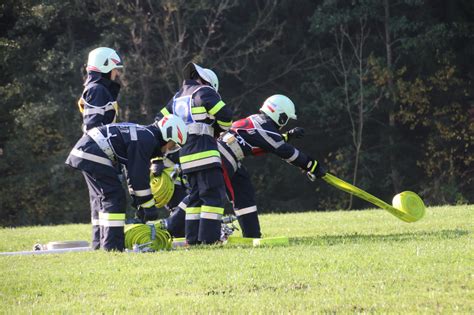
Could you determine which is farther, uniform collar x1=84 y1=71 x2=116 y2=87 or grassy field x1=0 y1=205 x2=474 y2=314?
uniform collar x1=84 y1=71 x2=116 y2=87

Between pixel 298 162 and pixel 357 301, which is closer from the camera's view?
pixel 357 301

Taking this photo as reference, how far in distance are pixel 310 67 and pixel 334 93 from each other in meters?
1.45

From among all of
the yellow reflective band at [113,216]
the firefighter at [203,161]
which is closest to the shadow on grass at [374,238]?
the firefighter at [203,161]

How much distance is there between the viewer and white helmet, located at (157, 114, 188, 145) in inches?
464

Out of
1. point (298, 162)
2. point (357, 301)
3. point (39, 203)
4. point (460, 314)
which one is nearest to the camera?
point (460, 314)

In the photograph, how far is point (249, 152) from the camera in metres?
13.0

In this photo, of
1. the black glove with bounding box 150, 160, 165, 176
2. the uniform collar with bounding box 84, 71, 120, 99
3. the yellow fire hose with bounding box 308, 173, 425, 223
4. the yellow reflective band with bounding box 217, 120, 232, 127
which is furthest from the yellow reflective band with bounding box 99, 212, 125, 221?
the yellow fire hose with bounding box 308, 173, 425, 223

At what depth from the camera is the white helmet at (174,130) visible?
11797 millimetres

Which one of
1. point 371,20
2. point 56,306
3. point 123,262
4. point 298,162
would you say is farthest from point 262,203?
point 56,306

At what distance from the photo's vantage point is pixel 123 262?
10508 mm

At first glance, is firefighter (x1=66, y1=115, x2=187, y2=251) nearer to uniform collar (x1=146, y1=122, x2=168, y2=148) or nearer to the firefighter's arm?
uniform collar (x1=146, y1=122, x2=168, y2=148)

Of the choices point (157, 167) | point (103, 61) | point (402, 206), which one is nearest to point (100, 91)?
point (103, 61)

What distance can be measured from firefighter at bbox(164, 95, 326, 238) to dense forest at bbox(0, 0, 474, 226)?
19.1 m

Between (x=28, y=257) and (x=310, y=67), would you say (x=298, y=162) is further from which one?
(x=310, y=67)
